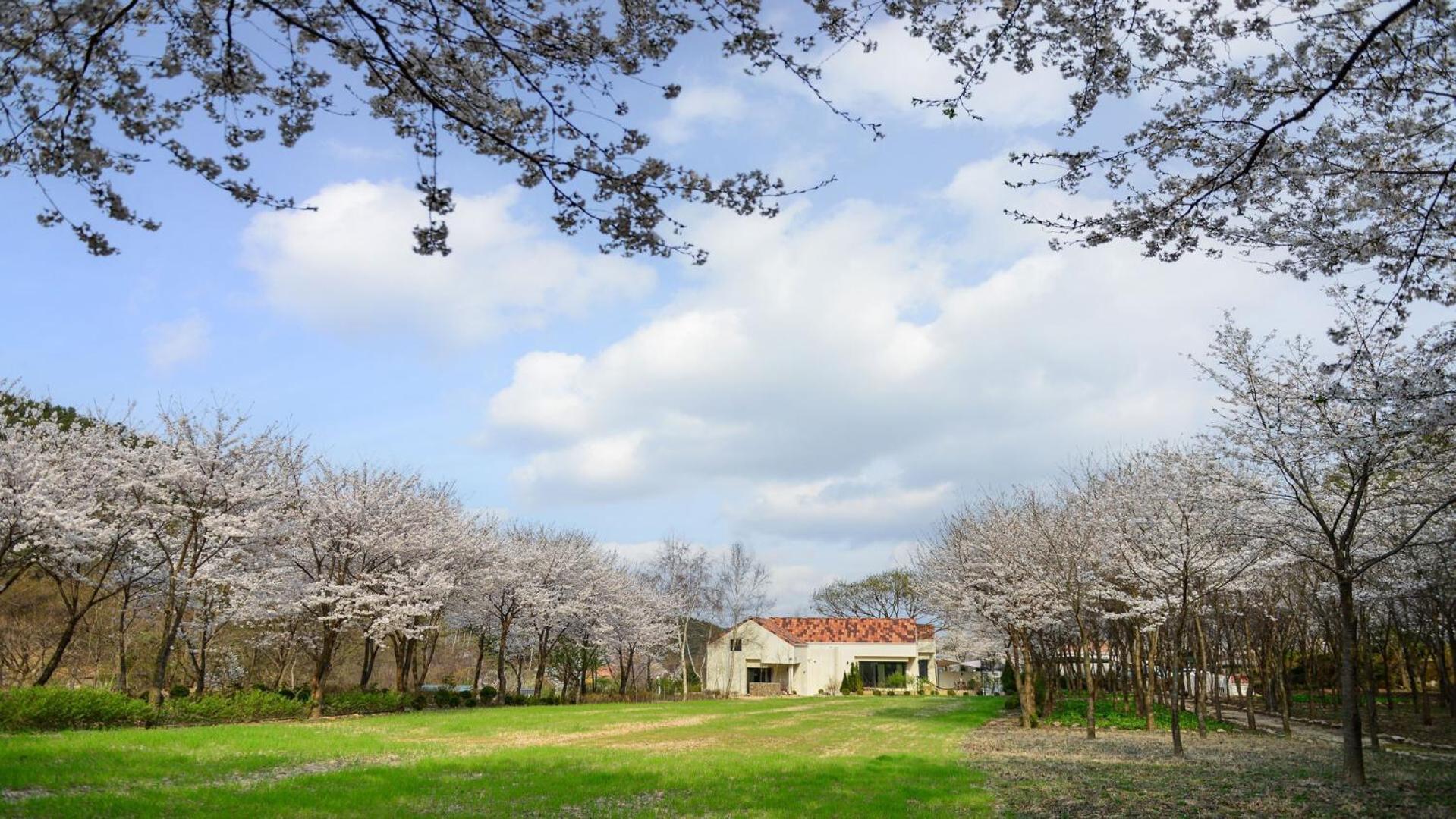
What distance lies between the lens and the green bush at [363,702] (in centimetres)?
2561

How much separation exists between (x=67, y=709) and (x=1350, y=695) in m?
21.7

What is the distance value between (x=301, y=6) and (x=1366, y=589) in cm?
2114

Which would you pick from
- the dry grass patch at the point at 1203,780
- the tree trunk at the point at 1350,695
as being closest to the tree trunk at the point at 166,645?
the dry grass patch at the point at 1203,780

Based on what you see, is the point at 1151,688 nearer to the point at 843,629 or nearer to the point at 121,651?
the point at 121,651

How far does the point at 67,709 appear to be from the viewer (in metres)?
16.8

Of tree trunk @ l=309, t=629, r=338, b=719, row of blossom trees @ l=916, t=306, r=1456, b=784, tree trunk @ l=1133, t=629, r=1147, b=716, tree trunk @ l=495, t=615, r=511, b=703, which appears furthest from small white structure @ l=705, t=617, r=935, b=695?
tree trunk @ l=309, t=629, r=338, b=719

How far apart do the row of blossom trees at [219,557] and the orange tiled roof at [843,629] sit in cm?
2555

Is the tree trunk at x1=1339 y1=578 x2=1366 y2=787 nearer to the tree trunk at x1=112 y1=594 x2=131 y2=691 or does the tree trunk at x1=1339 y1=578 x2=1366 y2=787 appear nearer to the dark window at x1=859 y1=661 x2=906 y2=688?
the tree trunk at x1=112 y1=594 x2=131 y2=691

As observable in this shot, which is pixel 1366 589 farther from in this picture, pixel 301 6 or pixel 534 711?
pixel 534 711

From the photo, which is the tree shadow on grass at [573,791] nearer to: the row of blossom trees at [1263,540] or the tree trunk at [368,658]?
the row of blossom trees at [1263,540]

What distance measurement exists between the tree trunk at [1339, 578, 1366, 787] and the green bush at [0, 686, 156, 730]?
21.6 metres

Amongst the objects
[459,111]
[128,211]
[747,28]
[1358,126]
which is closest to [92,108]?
[128,211]

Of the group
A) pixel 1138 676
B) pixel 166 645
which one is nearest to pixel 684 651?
pixel 1138 676

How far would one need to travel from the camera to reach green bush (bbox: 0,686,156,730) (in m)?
15.9
